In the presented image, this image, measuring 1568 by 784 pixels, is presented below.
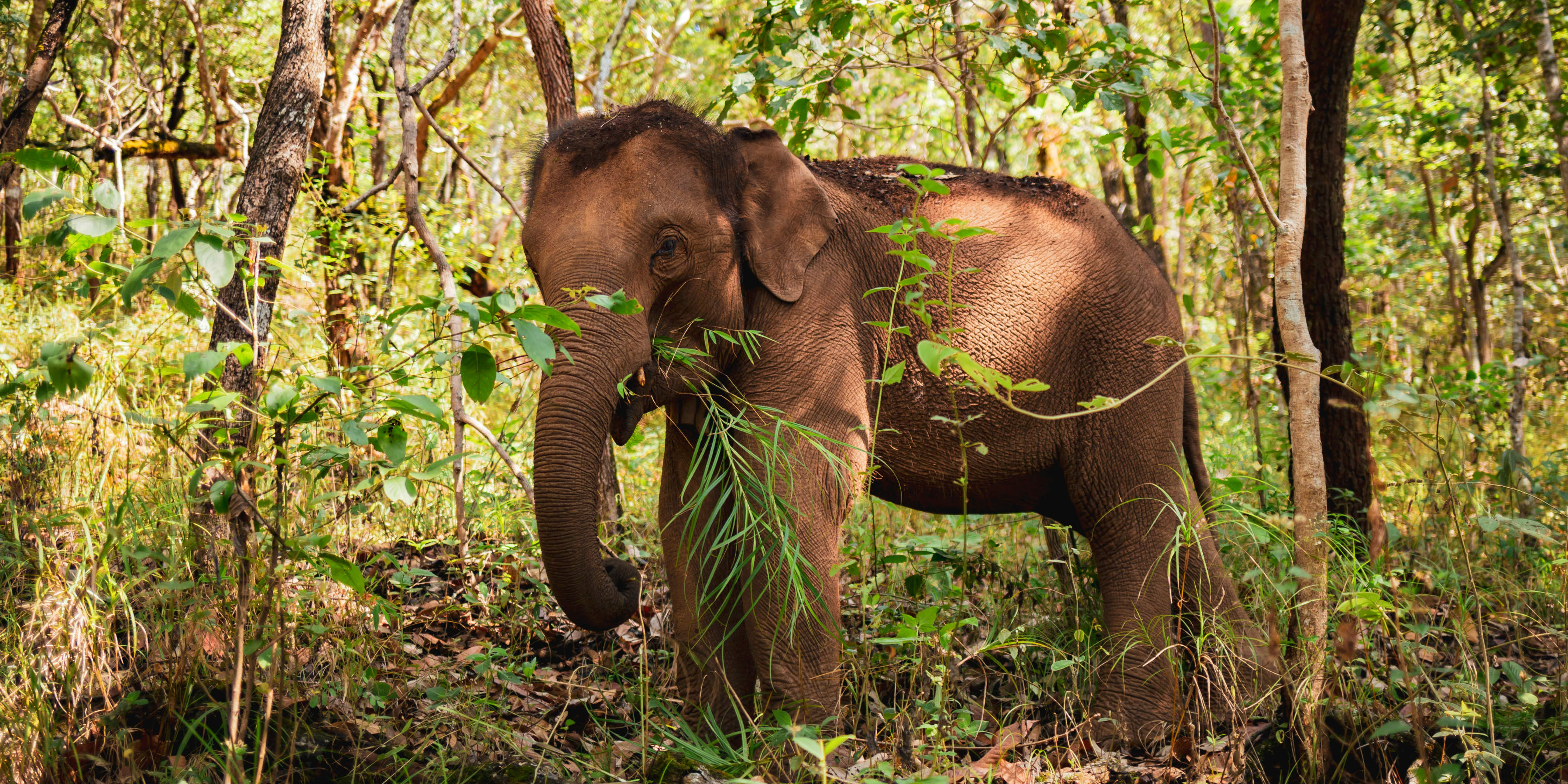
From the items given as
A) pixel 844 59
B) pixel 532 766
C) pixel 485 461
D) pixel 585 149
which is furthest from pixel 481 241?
pixel 532 766

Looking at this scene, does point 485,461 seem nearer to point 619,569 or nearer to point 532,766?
point 619,569

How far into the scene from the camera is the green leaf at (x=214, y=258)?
2.13m

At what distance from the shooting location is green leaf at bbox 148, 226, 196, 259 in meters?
2.13

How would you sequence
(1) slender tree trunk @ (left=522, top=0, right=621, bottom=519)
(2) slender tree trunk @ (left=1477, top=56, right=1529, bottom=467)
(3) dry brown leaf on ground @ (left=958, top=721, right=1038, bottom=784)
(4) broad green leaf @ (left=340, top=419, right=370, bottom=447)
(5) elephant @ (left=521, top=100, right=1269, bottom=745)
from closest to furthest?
(4) broad green leaf @ (left=340, top=419, right=370, bottom=447) → (3) dry brown leaf on ground @ (left=958, top=721, right=1038, bottom=784) → (5) elephant @ (left=521, top=100, right=1269, bottom=745) → (1) slender tree trunk @ (left=522, top=0, right=621, bottom=519) → (2) slender tree trunk @ (left=1477, top=56, right=1529, bottom=467)

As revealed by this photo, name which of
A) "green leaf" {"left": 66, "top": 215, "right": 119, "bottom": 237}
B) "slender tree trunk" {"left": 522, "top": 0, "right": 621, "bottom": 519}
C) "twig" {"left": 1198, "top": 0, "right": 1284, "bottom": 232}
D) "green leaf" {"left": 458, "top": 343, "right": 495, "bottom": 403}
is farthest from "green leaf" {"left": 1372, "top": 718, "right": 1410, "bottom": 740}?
"slender tree trunk" {"left": 522, "top": 0, "right": 621, "bottom": 519}

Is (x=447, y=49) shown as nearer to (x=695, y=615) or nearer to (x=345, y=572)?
(x=695, y=615)

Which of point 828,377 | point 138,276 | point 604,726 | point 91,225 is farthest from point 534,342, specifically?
point 604,726

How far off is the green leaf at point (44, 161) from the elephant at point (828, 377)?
1.27 metres

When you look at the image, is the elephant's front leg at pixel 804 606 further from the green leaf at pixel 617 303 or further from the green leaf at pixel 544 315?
the green leaf at pixel 544 315

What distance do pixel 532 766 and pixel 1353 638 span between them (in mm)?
2213

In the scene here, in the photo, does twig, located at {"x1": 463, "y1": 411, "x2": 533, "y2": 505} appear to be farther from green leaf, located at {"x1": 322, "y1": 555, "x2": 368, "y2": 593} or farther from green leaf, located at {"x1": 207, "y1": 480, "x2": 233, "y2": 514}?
green leaf, located at {"x1": 207, "y1": 480, "x2": 233, "y2": 514}

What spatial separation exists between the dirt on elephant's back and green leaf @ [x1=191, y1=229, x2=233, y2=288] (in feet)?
7.79

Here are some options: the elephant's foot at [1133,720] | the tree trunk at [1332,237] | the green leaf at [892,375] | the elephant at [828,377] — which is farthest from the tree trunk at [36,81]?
the tree trunk at [1332,237]

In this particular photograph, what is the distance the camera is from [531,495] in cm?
500
